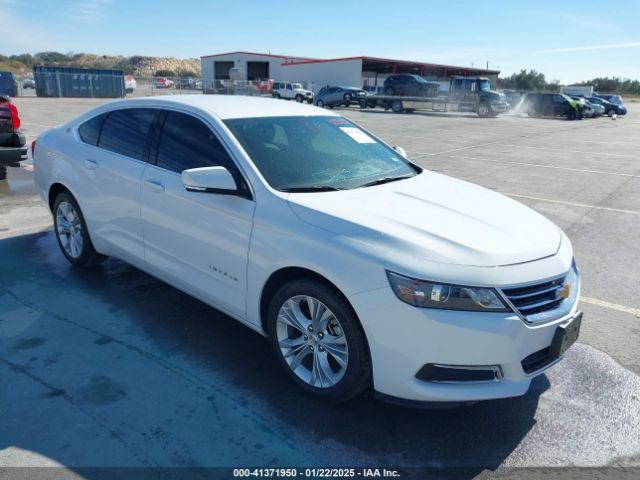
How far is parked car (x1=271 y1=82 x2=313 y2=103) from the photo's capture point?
44.9 meters

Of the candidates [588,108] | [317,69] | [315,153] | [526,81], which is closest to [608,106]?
[588,108]

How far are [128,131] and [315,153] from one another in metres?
1.65

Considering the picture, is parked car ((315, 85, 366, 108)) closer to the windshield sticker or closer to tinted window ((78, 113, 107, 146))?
tinted window ((78, 113, 107, 146))

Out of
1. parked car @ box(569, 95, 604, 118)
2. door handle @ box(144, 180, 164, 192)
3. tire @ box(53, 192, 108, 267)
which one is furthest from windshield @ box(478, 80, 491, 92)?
door handle @ box(144, 180, 164, 192)

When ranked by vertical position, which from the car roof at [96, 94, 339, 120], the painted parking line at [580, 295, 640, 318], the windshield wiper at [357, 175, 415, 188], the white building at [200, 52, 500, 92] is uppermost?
the white building at [200, 52, 500, 92]

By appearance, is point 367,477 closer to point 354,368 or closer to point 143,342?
point 354,368

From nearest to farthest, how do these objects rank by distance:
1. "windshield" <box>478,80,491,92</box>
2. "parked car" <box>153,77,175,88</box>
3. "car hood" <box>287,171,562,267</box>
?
"car hood" <box>287,171,562,267</box>
"windshield" <box>478,80,491,92</box>
"parked car" <box>153,77,175,88</box>

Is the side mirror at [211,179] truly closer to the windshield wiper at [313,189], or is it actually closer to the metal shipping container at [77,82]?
the windshield wiper at [313,189]

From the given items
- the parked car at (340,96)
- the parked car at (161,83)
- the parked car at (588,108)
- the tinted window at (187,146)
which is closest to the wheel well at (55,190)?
the tinted window at (187,146)

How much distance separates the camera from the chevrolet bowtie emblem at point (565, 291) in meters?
2.85

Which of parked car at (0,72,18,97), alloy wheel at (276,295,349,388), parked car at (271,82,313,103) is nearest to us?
alloy wheel at (276,295,349,388)

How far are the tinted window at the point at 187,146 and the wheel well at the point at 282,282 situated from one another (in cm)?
80

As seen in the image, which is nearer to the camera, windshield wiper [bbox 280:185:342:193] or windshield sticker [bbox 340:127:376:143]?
windshield wiper [bbox 280:185:342:193]

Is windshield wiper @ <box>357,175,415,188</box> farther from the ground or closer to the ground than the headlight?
farther from the ground
